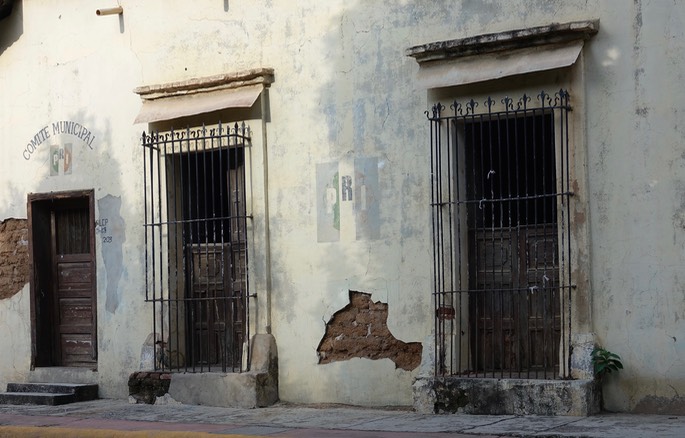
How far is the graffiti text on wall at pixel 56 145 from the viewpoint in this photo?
1246 cm

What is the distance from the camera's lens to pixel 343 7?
10688 millimetres

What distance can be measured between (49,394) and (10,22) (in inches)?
174

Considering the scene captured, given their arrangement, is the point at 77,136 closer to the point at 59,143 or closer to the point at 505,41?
the point at 59,143

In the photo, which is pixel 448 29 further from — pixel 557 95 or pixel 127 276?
pixel 127 276

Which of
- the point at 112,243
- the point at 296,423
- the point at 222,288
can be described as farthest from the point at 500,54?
the point at 112,243

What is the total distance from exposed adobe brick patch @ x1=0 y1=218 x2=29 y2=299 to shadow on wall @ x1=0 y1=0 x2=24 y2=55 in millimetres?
2076

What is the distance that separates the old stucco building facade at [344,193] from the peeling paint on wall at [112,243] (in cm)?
2

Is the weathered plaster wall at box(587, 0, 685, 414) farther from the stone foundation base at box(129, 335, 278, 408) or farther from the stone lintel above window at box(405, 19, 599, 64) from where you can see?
the stone foundation base at box(129, 335, 278, 408)

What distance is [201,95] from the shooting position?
37.6 ft

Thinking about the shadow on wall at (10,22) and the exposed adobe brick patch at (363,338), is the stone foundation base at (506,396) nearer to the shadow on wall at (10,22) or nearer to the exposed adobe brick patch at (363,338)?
the exposed adobe brick patch at (363,338)

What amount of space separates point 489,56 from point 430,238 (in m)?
1.71

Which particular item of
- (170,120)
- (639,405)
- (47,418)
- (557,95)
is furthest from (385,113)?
(47,418)

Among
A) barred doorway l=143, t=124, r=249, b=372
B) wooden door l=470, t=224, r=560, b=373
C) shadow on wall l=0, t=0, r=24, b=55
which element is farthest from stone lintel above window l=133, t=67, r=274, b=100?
wooden door l=470, t=224, r=560, b=373

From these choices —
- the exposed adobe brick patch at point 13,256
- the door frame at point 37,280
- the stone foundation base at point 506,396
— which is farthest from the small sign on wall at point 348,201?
the exposed adobe brick patch at point 13,256
